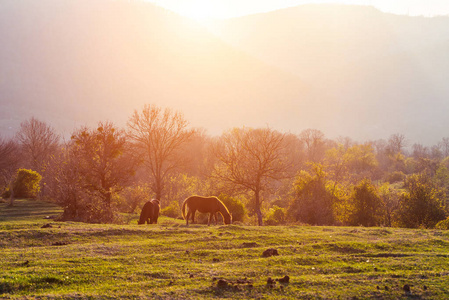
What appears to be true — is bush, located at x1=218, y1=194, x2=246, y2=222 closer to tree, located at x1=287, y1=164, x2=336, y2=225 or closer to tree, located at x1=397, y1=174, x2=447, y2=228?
tree, located at x1=287, y1=164, x2=336, y2=225

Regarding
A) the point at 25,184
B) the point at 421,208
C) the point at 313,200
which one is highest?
the point at 25,184

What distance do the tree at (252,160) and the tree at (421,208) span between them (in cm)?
1163

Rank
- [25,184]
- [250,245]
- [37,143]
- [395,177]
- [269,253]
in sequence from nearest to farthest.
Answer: [269,253], [250,245], [25,184], [37,143], [395,177]

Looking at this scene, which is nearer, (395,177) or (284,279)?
(284,279)

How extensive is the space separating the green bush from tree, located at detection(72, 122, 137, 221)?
17.5 metres

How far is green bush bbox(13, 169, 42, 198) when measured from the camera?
46.0 meters

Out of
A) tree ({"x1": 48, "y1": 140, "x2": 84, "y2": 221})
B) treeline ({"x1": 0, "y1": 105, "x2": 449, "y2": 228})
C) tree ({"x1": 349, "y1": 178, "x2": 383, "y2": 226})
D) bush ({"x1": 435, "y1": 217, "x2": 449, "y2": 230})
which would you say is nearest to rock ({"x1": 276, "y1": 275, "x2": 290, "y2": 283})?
treeline ({"x1": 0, "y1": 105, "x2": 449, "y2": 228})

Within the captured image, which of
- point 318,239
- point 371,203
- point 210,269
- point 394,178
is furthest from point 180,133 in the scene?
point 394,178

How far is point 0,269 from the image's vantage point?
9.85 m

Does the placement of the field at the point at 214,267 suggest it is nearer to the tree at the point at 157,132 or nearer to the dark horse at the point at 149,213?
the dark horse at the point at 149,213

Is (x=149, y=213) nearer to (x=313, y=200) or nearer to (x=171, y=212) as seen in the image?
(x=313, y=200)

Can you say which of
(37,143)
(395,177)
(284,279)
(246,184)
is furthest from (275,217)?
(395,177)

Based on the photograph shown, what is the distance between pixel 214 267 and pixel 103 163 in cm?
2481

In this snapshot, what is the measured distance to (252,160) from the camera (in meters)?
31.5
